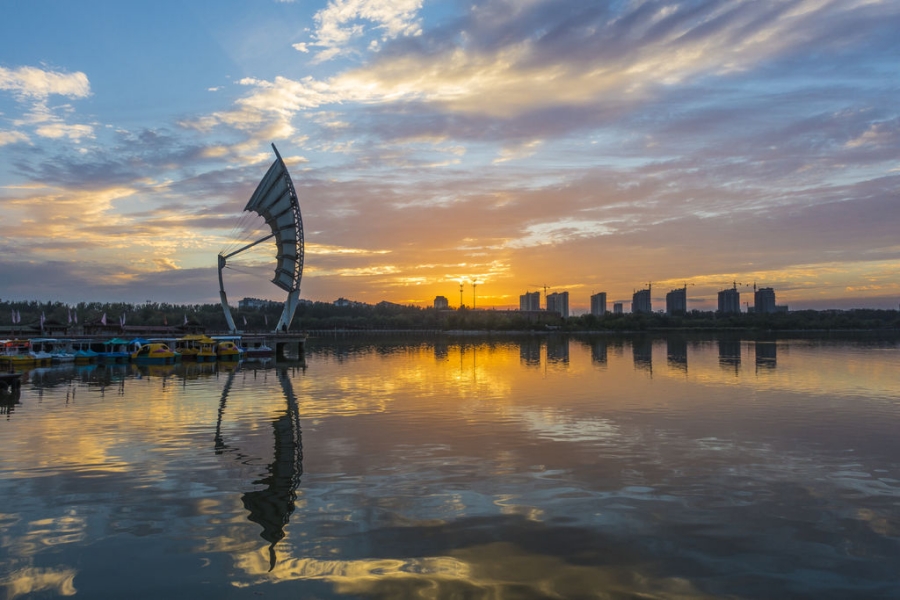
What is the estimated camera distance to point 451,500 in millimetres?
13750

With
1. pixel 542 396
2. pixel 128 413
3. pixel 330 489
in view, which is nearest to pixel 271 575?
pixel 330 489

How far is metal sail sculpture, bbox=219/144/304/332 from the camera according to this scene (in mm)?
69312

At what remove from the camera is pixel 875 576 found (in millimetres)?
9781

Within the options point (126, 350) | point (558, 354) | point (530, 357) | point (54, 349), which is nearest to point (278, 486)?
point (126, 350)

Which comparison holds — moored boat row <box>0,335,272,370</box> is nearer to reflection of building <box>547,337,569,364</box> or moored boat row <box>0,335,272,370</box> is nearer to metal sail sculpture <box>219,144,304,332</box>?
metal sail sculpture <box>219,144,304,332</box>

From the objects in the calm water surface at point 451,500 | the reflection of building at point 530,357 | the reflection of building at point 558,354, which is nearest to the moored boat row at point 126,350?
the reflection of building at point 530,357

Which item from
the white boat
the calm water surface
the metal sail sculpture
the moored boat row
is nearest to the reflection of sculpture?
the calm water surface

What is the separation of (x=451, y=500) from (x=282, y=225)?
62333mm

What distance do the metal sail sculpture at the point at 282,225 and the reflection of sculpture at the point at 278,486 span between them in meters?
49.4

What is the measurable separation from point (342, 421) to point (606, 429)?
412 inches

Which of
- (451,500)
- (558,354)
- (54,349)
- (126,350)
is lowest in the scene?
(558,354)

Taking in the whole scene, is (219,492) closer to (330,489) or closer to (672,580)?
(330,489)

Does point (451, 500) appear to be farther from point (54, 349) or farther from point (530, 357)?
point (54, 349)

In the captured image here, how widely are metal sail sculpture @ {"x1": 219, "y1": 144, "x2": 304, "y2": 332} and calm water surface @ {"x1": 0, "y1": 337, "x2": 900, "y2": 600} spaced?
4403cm
